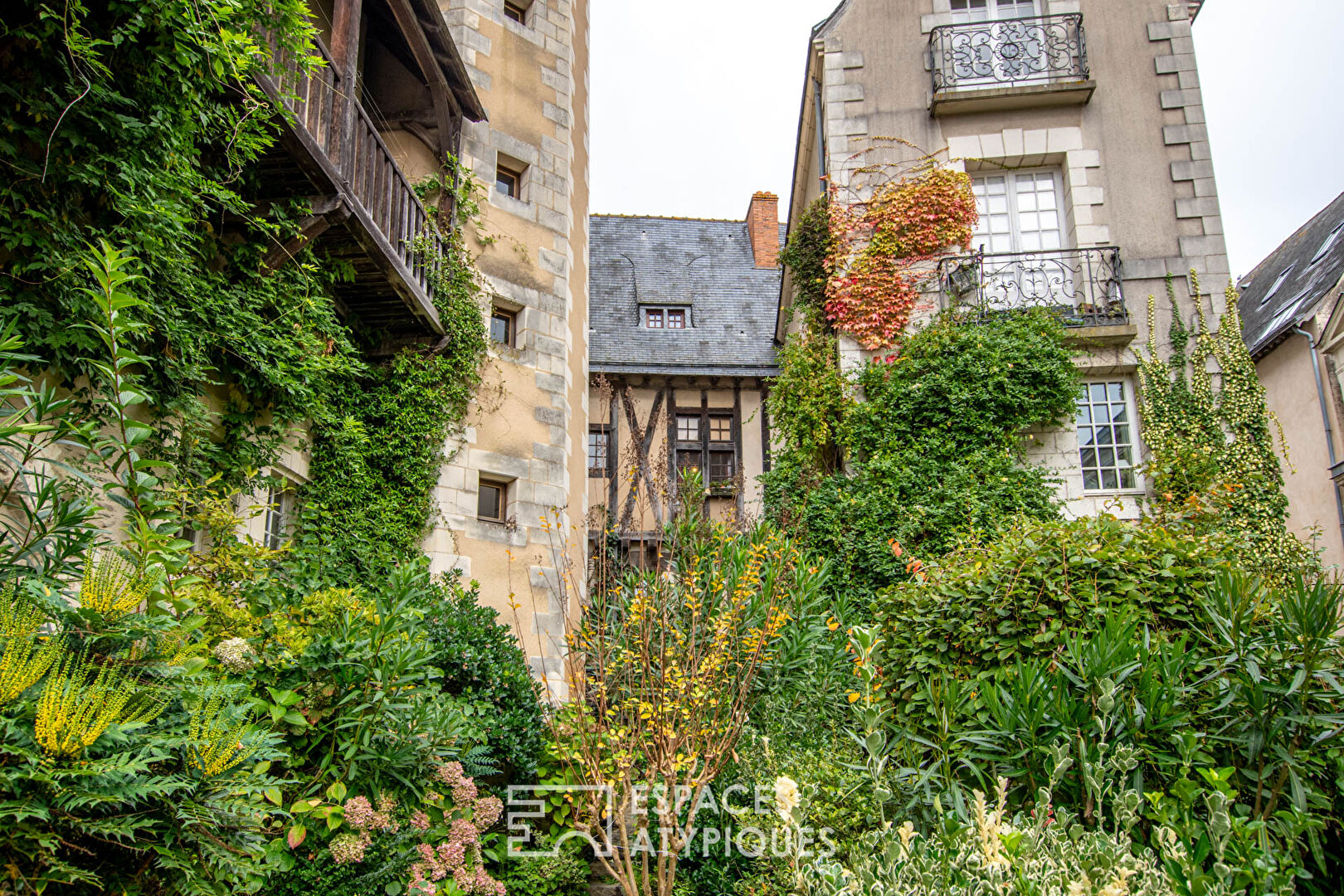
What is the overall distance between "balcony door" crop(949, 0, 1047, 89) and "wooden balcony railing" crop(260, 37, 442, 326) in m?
5.69

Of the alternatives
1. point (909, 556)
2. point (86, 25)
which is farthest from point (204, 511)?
point (909, 556)

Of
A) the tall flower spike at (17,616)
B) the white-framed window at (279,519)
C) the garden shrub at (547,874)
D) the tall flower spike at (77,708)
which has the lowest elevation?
the garden shrub at (547,874)

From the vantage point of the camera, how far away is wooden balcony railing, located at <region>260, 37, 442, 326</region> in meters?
5.44

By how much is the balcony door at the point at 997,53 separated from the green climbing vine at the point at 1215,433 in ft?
8.66

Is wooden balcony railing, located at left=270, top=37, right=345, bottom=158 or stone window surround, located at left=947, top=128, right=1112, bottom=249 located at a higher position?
stone window surround, located at left=947, top=128, right=1112, bottom=249

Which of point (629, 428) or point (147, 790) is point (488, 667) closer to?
point (147, 790)

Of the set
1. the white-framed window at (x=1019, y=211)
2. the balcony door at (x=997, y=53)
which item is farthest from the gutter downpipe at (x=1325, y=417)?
the balcony door at (x=997, y=53)

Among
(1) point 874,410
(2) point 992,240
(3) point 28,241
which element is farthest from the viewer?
(2) point 992,240

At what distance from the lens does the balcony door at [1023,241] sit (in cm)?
859

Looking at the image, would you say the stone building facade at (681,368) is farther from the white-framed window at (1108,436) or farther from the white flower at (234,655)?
the white flower at (234,655)

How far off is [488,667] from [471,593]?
71 cm

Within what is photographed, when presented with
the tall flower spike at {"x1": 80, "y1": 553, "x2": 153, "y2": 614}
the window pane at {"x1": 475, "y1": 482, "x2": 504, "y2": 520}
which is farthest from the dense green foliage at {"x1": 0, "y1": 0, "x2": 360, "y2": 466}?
the window pane at {"x1": 475, "y1": 482, "x2": 504, "y2": 520}

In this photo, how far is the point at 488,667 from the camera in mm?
5035

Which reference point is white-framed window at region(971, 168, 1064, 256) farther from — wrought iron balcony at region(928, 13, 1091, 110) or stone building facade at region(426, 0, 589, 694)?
stone building facade at region(426, 0, 589, 694)
